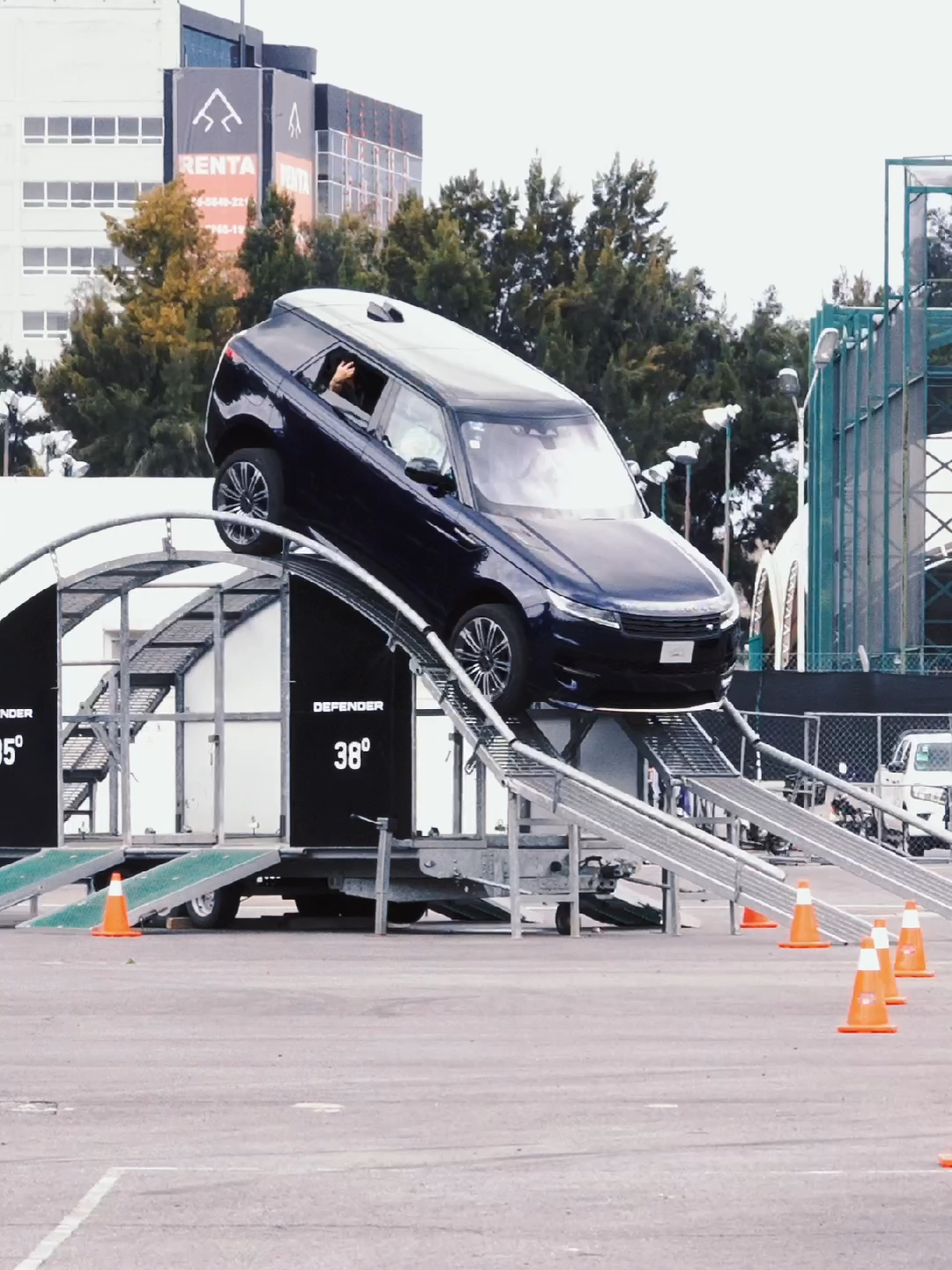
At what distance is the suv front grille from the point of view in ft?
64.9

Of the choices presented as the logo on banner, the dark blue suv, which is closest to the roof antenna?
the dark blue suv

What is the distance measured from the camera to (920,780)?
33.4 meters

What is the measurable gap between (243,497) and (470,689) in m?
2.85

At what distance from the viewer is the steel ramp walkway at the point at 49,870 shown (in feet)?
71.9

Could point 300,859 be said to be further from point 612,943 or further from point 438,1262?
point 438,1262

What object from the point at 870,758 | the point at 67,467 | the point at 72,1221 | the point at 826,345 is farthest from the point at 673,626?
the point at 67,467

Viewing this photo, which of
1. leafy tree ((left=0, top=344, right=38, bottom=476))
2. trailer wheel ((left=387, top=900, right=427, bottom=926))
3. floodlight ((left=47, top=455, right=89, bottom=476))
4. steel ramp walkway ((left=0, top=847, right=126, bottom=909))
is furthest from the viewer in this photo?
leafy tree ((left=0, top=344, right=38, bottom=476))

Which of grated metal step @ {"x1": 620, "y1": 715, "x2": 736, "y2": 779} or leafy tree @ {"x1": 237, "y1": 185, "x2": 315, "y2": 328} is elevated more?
leafy tree @ {"x1": 237, "y1": 185, "x2": 315, "y2": 328}

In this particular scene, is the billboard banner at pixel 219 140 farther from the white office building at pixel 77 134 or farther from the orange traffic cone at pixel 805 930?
the orange traffic cone at pixel 805 930

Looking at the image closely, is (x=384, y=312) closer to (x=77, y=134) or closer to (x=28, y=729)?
(x=28, y=729)

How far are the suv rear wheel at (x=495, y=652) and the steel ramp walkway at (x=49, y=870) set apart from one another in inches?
150

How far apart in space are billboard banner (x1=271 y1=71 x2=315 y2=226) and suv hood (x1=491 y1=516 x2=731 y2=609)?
105369 millimetres

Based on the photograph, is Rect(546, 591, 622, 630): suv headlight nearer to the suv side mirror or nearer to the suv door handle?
the suv door handle

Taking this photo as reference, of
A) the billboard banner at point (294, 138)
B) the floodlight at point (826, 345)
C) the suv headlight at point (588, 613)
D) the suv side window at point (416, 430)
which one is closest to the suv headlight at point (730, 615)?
the suv headlight at point (588, 613)
